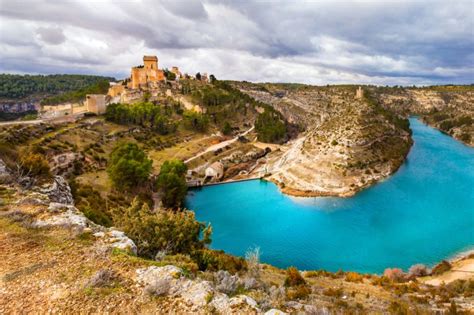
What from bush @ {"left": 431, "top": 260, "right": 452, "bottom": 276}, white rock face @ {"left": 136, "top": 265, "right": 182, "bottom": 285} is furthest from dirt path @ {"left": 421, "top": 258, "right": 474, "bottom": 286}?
white rock face @ {"left": 136, "top": 265, "right": 182, "bottom": 285}

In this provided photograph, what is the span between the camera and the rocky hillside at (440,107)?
103 meters

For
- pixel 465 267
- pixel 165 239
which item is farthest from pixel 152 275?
pixel 465 267

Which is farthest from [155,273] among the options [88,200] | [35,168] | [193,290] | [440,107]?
[440,107]

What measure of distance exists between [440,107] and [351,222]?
5728 inches

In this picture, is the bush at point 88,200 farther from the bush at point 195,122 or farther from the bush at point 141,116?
the bush at point 195,122

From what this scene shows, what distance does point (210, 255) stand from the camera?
50.0 ft

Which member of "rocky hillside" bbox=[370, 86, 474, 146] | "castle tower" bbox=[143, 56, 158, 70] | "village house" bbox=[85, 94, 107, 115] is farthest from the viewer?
"rocky hillside" bbox=[370, 86, 474, 146]

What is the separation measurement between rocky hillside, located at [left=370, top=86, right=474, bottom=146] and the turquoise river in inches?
2291

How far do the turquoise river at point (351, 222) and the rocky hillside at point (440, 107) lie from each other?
58.2 metres

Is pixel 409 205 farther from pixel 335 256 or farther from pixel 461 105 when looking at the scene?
pixel 461 105

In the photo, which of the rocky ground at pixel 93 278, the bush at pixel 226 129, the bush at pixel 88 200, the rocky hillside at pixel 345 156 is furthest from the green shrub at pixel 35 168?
the bush at pixel 226 129

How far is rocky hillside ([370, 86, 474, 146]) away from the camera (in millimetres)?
102637

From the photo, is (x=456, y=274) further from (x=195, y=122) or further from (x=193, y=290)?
(x=195, y=122)

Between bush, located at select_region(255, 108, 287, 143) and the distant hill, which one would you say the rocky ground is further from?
the distant hill
